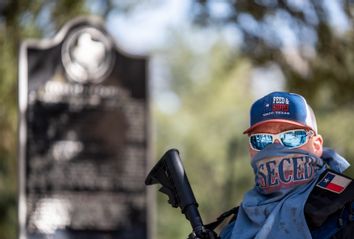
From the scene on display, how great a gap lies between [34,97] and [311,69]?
3403 millimetres

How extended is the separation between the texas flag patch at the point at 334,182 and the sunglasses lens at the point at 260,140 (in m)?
0.27

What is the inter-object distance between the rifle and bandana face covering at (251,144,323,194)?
321 millimetres

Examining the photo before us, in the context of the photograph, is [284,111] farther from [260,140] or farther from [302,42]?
[302,42]

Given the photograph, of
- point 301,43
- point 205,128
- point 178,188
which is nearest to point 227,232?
point 178,188

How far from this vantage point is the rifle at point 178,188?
148 inches

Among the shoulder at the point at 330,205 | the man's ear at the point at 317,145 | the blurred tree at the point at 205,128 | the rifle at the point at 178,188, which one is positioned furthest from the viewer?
the blurred tree at the point at 205,128

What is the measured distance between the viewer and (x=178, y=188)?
154 inches

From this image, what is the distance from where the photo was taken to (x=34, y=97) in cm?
1006

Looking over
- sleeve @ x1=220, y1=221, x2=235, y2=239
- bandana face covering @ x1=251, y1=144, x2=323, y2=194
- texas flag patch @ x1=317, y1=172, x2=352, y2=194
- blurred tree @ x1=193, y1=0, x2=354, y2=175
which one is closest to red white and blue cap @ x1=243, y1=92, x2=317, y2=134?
bandana face covering @ x1=251, y1=144, x2=323, y2=194

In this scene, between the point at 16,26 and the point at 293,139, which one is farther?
the point at 16,26

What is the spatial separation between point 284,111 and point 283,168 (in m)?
0.22

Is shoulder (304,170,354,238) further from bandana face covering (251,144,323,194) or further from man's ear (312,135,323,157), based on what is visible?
man's ear (312,135,323,157)

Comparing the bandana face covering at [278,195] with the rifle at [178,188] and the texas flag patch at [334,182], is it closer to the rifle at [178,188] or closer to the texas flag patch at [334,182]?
the texas flag patch at [334,182]

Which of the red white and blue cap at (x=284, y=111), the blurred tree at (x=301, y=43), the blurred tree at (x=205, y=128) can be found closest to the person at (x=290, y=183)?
the red white and blue cap at (x=284, y=111)
